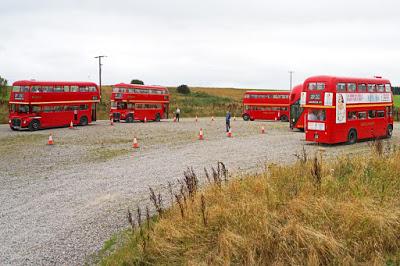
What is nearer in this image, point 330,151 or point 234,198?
point 234,198

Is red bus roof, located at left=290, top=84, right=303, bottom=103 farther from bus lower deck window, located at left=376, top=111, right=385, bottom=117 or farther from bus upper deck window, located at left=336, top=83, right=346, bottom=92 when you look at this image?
bus upper deck window, located at left=336, top=83, right=346, bottom=92

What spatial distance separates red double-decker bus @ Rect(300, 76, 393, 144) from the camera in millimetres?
22391

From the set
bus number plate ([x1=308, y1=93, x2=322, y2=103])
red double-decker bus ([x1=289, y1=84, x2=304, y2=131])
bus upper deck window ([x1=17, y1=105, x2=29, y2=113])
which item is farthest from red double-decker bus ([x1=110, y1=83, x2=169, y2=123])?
bus number plate ([x1=308, y1=93, x2=322, y2=103])

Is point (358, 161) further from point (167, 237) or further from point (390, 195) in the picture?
point (167, 237)

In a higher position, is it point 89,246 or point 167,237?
point 167,237

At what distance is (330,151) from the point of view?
20.9 m

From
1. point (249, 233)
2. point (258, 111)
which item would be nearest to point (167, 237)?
point (249, 233)

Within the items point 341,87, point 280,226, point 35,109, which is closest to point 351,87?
point 341,87

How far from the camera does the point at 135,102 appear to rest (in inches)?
1672

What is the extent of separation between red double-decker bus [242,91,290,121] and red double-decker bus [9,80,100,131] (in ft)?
64.9

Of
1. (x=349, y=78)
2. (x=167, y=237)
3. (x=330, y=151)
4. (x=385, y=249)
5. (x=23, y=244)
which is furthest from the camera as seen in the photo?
(x=349, y=78)

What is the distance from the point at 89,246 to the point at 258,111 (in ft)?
140

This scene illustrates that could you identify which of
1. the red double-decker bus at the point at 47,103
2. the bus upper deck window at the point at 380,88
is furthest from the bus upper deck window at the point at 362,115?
Answer: the red double-decker bus at the point at 47,103

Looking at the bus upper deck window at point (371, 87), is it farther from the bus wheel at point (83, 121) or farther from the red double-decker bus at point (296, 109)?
the bus wheel at point (83, 121)
